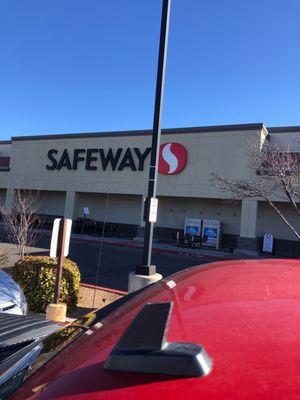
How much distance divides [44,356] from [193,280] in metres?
0.80

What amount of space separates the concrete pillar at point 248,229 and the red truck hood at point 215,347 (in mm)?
23149

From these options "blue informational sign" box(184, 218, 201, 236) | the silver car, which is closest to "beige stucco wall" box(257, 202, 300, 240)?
"blue informational sign" box(184, 218, 201, 236)

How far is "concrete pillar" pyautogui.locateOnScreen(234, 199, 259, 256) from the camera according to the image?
24734 mm

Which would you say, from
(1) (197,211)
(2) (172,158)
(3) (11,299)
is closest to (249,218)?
(1) (197,211)

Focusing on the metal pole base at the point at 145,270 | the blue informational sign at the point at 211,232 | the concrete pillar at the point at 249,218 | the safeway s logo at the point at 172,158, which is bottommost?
the metal pole base at the point at 145,270

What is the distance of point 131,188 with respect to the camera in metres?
29.0

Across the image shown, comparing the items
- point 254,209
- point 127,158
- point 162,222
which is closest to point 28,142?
point 127,158

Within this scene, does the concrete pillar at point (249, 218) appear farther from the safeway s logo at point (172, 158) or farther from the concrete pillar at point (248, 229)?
the safeway s logo at point (172, 158)

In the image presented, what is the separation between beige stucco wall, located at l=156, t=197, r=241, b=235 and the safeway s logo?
2.72 metres

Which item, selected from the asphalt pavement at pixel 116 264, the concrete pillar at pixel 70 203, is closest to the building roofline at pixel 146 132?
the concrete pillar at pixel 70 203

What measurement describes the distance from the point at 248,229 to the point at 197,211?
15.3 feet

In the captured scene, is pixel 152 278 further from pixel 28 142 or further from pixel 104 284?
pixel 28 142

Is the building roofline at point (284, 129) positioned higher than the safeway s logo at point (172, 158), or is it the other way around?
the building roofline at point (284, 129)

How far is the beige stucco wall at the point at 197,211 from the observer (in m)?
27.5
